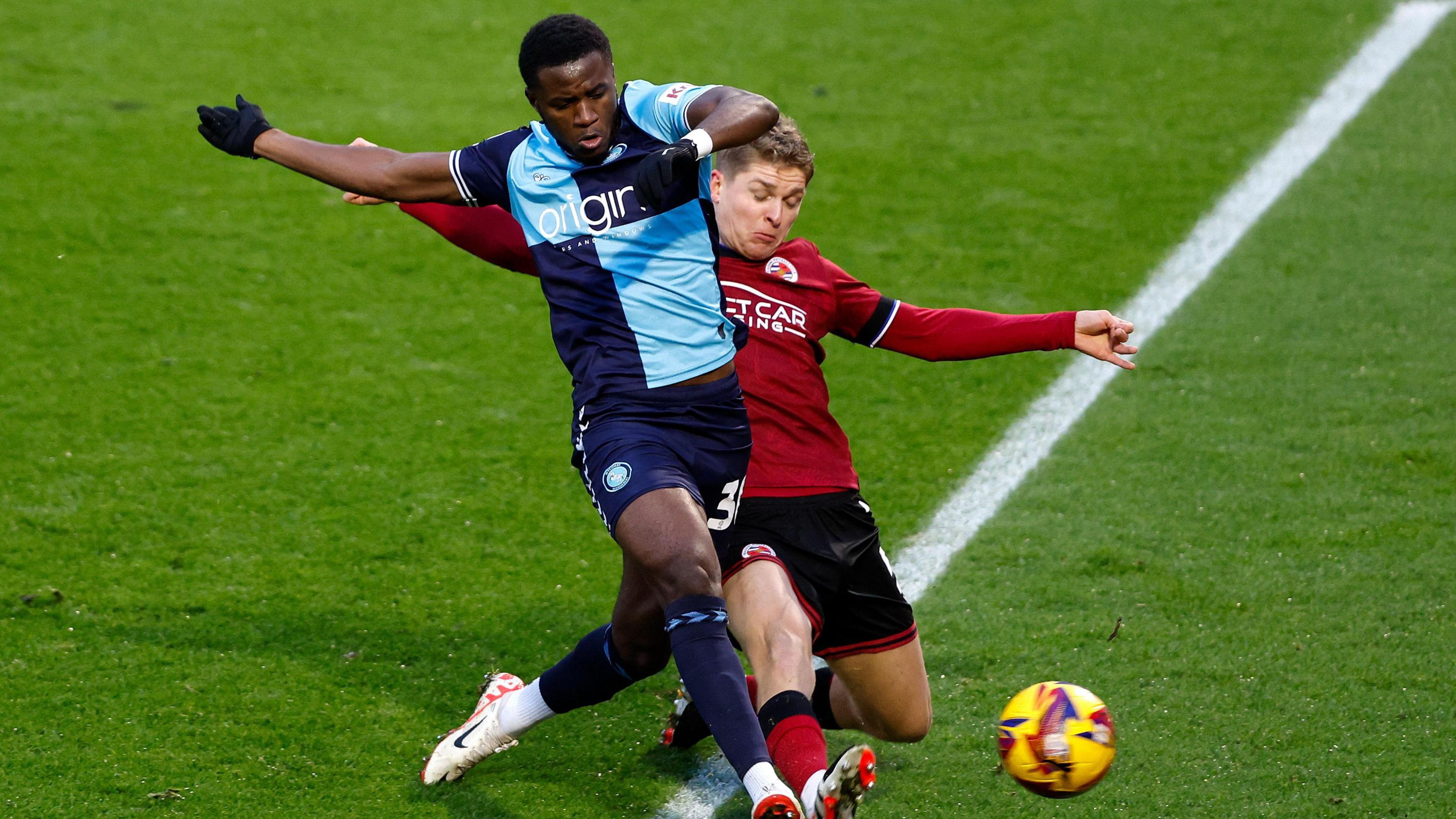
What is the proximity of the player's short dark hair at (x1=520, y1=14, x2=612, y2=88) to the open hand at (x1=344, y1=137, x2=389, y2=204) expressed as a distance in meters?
0.50

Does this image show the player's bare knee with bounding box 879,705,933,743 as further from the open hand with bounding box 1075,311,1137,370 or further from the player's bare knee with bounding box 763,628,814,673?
the open hand with bounding box 1075,311,1137,370

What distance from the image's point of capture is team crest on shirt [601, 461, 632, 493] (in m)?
3.65

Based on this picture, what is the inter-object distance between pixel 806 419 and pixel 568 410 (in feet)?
7.27

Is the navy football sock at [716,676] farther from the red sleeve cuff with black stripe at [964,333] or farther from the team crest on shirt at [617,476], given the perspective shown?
the red sleeve cuff with black stripe at [964,333]

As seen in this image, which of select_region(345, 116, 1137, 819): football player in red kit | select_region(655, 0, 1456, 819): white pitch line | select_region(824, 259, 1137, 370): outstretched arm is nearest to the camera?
select_region(345, 116, 1137, 819): football player in red kit

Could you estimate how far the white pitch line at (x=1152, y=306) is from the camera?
5305mm

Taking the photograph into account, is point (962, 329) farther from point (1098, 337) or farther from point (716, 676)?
point (716, 676)

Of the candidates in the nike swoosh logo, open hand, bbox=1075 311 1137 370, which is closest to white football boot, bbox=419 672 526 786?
the nike swoosh logo

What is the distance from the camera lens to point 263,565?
5.21 m

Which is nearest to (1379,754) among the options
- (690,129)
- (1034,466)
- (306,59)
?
(1034,466)

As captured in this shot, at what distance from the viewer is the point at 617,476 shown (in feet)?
12.0

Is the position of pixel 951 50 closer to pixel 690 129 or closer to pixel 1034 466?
pixel 1034 466

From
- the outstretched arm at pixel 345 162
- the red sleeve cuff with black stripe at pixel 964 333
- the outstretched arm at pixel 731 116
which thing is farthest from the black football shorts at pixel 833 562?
the outstretched arm at pixel 345 162

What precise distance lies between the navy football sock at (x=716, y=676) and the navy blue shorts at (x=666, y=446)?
12.1 inches
